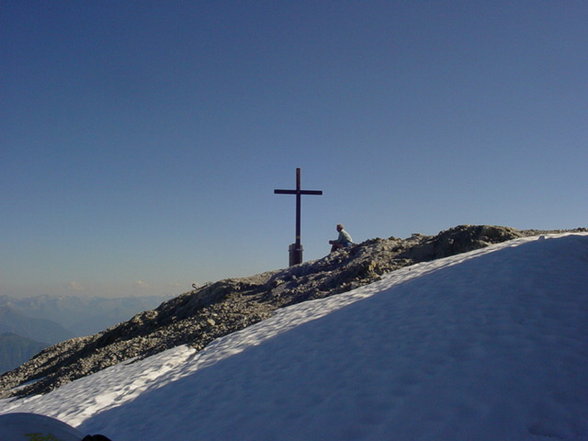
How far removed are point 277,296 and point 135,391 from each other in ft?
24.1

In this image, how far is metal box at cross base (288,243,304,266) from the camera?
22719 millimetres

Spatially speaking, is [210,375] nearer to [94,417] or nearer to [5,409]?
[94,417]

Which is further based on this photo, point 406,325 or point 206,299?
point 206,299

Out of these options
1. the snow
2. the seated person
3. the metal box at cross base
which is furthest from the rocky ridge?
the metal box at cross base

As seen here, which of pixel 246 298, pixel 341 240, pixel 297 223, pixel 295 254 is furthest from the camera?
pixel 297 223

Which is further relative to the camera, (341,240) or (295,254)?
(295,254)

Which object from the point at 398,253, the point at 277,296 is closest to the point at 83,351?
the point at 277,296

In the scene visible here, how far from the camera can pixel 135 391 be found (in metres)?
9.71

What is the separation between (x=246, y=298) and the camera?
17.3 metres

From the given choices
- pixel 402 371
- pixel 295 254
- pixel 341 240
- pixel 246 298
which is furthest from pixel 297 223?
pixel 402 371

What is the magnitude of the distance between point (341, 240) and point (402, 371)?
15.5 metres

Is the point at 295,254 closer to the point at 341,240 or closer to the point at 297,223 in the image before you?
the point at 297,223

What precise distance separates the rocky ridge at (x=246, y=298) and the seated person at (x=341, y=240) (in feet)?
6.12

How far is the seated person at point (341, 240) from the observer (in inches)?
836
